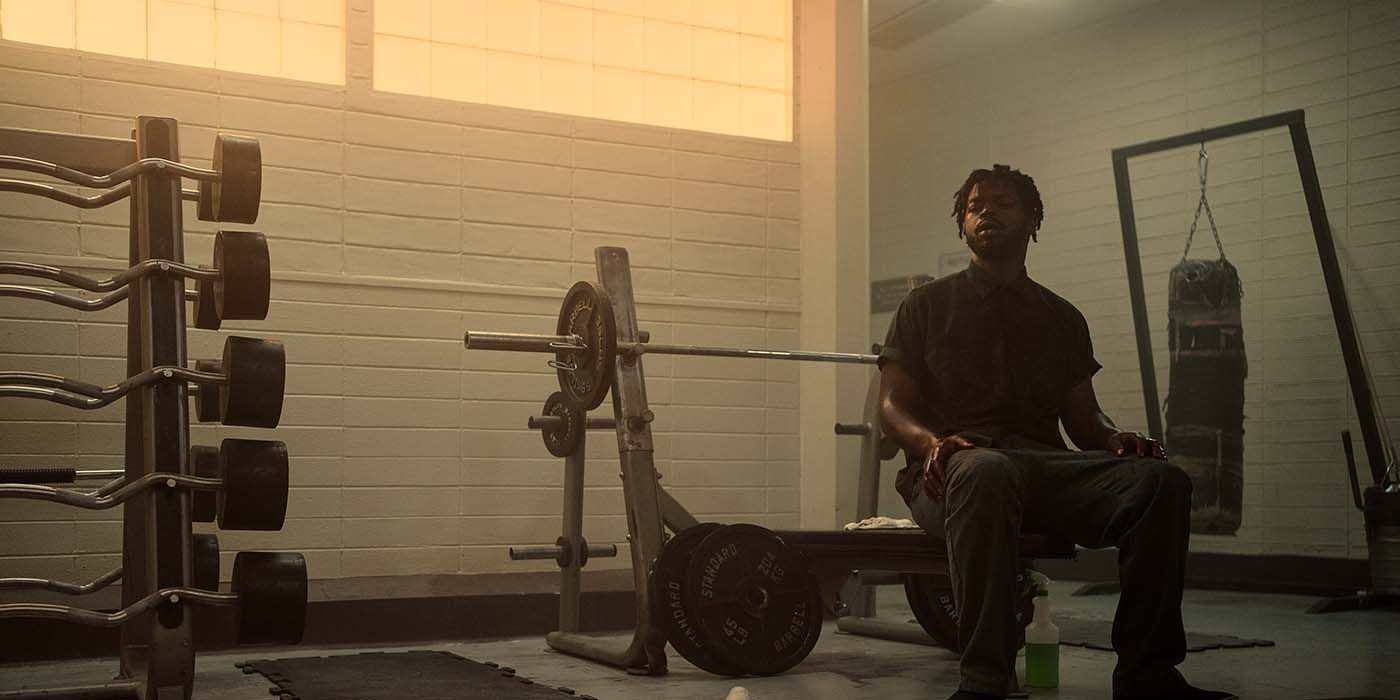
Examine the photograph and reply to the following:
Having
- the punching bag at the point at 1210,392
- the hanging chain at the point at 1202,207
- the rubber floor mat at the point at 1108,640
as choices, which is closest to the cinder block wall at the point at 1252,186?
the hanging chain at the point at 1202,207

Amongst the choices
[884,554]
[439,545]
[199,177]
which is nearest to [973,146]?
[439,545]

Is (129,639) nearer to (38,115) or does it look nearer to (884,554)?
(884,554)

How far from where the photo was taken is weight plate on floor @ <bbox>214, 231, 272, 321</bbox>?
9.74 feet

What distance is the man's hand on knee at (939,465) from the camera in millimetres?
3078

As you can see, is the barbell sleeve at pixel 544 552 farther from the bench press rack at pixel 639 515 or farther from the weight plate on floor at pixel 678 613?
the weight plate on floor at pixel 678 613

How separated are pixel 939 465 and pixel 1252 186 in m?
4.89

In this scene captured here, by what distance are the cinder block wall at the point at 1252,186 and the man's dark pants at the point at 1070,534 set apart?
13.8ft

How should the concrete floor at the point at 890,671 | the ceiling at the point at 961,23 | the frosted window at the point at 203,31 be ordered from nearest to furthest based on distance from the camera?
1. the concrete floor at the point at 890,671
2. the frosted window at the point at 203,31
3. the ceiling at the point at 961,23

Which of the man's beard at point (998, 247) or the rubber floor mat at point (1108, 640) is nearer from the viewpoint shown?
the man's beard at point (998, 247)

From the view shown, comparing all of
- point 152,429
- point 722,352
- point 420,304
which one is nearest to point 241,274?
point 152,429

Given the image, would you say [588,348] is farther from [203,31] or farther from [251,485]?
[203,31]

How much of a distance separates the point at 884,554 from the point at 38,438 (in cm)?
305

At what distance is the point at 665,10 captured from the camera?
6266 mm

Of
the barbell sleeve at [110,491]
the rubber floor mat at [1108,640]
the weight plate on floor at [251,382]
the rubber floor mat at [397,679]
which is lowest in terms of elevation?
the rubber floor mat at [1108,640]
